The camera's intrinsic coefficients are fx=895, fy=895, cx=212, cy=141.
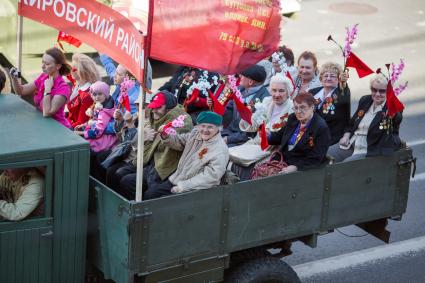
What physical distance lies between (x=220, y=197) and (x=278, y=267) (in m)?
0.98

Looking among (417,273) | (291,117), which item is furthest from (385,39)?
(291,117)

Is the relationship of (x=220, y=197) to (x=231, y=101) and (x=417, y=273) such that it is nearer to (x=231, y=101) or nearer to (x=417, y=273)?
(x=231, y=101)

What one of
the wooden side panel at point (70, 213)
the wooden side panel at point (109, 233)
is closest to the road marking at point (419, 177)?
the wooden side panel at point (109, 233)

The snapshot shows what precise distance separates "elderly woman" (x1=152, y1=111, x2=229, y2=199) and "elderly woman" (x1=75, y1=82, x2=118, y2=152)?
859 mm

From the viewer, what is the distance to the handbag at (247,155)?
7.79m

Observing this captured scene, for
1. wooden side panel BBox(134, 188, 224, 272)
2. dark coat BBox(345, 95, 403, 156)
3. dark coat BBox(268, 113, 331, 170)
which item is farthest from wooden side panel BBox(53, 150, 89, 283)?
dark coat BBox(345, 95, 403, 156)

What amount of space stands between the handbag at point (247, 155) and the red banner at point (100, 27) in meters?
1.68

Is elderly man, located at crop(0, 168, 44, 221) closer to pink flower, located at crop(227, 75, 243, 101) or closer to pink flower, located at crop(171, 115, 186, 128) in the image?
pink flower, located at crop(171, 115, 186, 128)

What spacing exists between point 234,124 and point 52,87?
209 cm

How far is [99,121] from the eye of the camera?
797cm

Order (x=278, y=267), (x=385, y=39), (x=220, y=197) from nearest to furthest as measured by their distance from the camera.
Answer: (x=220, y=197)
(x=278, y=267)
(x=385, y=39)

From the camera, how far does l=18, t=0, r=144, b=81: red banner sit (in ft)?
21.1

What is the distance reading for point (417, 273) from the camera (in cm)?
909

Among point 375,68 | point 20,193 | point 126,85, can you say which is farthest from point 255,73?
point 375,68
